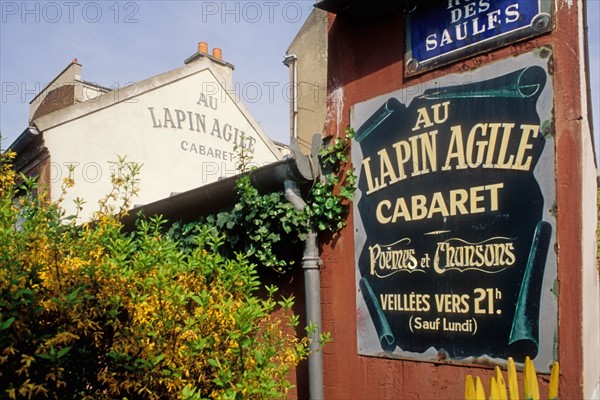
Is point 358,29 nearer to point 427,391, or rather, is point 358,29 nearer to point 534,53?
point 534,53

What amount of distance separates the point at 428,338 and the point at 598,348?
2045mm

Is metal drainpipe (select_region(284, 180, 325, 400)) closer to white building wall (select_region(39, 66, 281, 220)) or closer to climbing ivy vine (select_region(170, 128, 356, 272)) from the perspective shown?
climbing ivy vine (select_region(170, 128, 356, 272))

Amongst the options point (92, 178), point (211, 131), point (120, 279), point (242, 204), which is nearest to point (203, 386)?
point (120, 279)

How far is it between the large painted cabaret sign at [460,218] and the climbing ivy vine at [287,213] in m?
0.17

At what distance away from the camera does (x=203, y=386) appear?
11.8ft

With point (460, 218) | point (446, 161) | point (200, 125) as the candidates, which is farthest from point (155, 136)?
point (460, 218)

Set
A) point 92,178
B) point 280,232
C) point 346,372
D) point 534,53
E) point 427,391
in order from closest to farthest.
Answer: point 534,53
point 427,391
point 346,372
point 280,232
point 92,178

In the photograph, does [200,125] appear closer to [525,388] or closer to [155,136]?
[155,136]

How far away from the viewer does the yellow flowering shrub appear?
3.08 m

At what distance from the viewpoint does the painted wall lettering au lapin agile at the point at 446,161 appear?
4.12m

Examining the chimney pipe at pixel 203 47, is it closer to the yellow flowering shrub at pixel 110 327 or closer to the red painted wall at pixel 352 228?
the red painted wall at pixel 352 228

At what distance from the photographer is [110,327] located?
3.52 m

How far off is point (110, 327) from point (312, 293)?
211 centimetres

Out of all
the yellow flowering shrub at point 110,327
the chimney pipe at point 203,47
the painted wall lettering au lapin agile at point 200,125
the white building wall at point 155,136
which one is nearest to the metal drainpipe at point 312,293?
the yellow flowering shrub at point 110,327
